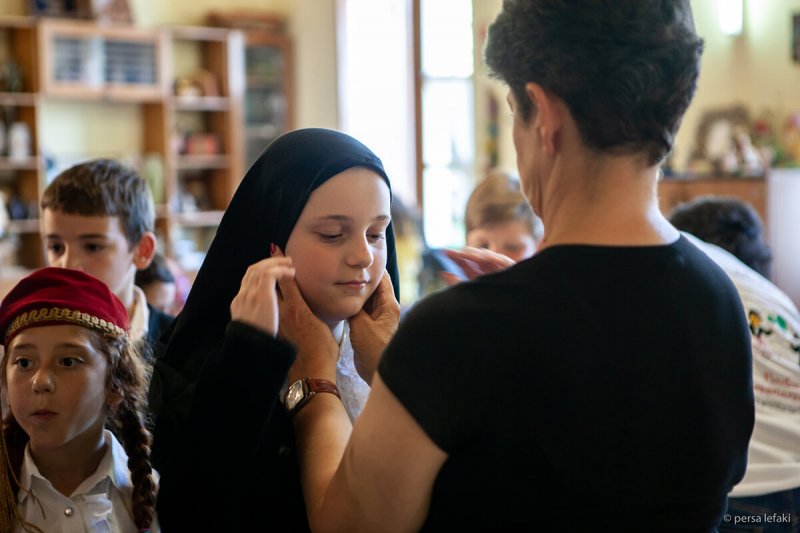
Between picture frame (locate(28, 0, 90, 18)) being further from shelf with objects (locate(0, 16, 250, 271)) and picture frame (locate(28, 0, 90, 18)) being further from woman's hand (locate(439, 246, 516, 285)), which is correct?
woman's hand (locate(439, 246, 516, 285))

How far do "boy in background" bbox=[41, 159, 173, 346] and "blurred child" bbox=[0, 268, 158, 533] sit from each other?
53cm

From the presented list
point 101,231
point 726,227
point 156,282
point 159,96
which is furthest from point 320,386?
point 159,96

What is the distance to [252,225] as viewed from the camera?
154 cm

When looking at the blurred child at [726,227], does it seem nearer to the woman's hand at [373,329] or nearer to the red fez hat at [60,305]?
the woman's hand at [373,329]

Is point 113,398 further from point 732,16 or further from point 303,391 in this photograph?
point 732,16

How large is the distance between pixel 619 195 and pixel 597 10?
0.21 m

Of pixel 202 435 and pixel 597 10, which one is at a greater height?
pixel 597 10

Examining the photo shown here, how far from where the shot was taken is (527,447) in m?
1.08

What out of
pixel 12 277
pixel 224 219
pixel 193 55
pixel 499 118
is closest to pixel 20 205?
pixel 12 277

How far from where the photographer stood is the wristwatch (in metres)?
1.38

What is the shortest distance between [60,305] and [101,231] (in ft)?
2.20

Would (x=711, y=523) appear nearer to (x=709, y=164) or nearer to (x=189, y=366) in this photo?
(x=189, y=366)

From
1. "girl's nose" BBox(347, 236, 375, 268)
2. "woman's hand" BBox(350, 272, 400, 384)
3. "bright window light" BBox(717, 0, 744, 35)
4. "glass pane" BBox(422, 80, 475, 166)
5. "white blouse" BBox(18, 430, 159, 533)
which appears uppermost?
"bright window light" BBox(717, 0, 744, 35)

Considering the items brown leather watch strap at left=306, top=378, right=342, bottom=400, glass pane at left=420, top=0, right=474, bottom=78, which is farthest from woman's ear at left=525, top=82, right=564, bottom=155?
glass pane at left=420, top=0, right=474, bottom=78
